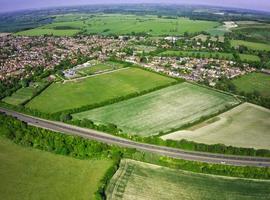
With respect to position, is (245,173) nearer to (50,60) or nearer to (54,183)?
(54,183)

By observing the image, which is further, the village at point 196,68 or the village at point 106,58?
the village at point 106,58

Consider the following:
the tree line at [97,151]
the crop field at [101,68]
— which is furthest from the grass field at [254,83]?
the tree line at [97,151]

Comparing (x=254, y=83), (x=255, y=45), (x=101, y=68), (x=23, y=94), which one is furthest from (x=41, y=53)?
(x=255, y=45)

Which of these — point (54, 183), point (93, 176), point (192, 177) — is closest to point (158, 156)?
point (192, 177)

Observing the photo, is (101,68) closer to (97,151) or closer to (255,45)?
(97,151)

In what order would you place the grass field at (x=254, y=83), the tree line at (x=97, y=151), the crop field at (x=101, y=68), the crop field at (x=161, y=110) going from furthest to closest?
the crop field at (x=101, y=68)
the grass field at (x=254, y=83)
the crop field at (x=161, y=110)
the tree line at (x=97, y=151)

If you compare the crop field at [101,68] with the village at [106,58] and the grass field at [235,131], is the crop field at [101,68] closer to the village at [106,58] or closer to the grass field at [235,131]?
the village at [106,58]

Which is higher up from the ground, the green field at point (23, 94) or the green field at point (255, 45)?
the green field at point (255, 45)
